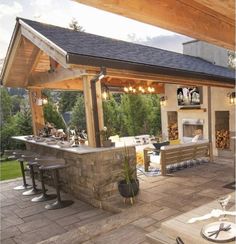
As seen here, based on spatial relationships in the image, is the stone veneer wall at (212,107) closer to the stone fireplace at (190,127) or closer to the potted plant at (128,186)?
the stone fireplace at (190,127)

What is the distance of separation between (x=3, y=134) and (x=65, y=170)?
8.69 m

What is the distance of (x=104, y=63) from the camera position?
201 inches

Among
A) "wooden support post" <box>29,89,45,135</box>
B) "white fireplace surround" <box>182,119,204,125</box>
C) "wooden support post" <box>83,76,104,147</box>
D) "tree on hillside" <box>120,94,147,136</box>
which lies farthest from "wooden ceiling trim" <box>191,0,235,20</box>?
"tree on hillside" <box>120,94,147,136</box>

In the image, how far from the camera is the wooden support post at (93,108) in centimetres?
527

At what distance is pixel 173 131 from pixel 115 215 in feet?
23.9

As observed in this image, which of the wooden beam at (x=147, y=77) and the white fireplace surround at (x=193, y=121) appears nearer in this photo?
the wooden beam at (x=147, y=77)

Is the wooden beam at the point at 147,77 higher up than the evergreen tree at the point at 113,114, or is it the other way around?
the wooden beam at the point at 147,77

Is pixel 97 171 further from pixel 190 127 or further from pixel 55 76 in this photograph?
pixel 190 127

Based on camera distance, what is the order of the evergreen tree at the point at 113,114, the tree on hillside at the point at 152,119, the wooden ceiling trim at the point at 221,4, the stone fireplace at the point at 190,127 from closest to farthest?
the wooden ceiling trim at the point at 221,4 < the stone fireplace at the point at 190,127 < the tree on hillside at the point at 152,119 < the evergreen tree at the point at 113,114

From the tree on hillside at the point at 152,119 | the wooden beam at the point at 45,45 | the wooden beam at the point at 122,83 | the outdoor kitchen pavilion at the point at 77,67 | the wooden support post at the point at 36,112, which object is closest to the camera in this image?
the wooden beam at the point at 45,45

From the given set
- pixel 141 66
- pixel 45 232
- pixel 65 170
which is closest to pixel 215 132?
pixel 141 66

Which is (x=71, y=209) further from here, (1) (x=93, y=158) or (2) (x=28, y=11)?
(2) (x=28, y=11)

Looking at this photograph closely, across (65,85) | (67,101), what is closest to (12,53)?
(65,85)

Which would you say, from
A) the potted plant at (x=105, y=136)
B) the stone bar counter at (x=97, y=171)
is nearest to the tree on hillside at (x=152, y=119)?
the stone bar counter at (x=97, y=171)
